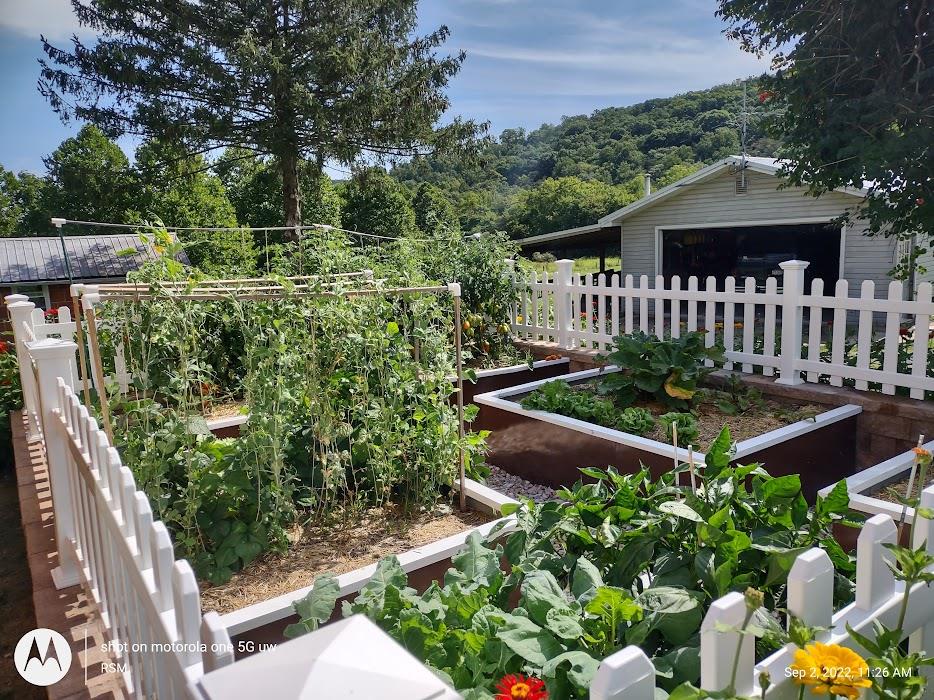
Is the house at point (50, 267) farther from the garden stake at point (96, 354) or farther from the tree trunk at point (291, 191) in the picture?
the garden stake at point (96, 354)

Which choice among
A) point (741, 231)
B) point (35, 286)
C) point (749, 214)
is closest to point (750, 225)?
point (749, 214)

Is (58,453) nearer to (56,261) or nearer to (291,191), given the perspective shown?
(291,191)

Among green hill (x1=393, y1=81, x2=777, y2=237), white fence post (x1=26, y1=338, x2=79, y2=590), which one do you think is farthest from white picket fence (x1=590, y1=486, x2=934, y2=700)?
green hill (x1=393, y1=81, x2=777, y2=237)

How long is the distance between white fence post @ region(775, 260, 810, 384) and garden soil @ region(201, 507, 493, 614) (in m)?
2.98

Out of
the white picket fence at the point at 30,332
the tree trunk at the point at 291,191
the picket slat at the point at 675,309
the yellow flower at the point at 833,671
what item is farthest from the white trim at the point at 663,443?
the tree trunk at the point at 291,191

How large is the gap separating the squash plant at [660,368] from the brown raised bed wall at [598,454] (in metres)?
0.68

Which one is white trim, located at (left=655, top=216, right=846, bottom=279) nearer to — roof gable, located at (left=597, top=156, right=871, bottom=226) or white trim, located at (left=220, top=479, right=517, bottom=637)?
roof gable, located at (left=597, top=156, right=871, bottom=226)

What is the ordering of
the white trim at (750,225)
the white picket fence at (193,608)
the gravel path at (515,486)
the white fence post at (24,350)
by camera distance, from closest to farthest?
1. the white picket fence at (193,608)
2. the gravel path at (515,486)
3. the white fence post at (24,350)
4. the white trim at (750,225)

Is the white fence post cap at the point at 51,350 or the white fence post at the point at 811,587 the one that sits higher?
the white fence post cap at the point at 51,350

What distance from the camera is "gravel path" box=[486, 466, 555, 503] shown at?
4.50 meters

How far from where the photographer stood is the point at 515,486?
473cm

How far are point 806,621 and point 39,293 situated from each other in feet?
81.2

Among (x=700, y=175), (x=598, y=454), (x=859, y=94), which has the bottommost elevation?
(x=598, y=454)

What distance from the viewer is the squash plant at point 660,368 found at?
15.4 feet
